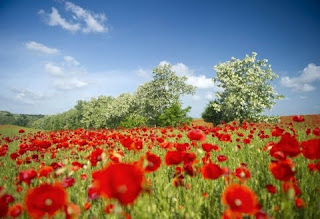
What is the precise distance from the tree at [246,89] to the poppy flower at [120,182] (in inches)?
1066

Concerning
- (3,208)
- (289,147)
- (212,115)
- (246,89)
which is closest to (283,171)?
(289,147)

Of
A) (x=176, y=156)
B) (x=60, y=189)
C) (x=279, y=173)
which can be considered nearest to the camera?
(x=60, y=189)

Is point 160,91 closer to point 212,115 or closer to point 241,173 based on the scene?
point 212,115

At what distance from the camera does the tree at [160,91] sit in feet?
134

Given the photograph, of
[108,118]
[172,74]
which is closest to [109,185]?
[172,74]

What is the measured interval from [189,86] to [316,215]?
4063 centimetres

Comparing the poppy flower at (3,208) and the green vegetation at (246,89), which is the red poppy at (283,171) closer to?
the poppy flower at (3,208)

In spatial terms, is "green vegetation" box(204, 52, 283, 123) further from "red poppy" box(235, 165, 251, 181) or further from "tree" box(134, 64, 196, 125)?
"red poppy" box(235, 165, 251, 181)

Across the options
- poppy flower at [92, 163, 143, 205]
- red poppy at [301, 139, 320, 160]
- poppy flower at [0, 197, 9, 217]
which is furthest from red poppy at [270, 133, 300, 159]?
poppy flower at [0, 197, 9, 217]

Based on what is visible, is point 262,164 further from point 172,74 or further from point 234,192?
point 172,74

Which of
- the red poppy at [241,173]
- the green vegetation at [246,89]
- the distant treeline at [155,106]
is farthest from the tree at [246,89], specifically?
the red poppy at [241,173]

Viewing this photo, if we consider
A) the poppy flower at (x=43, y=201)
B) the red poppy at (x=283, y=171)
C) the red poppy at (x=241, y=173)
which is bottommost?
the poppy flower at (x=43, y=201)

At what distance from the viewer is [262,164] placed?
4.50 meters

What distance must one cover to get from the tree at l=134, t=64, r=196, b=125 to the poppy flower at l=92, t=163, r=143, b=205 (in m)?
39.2
